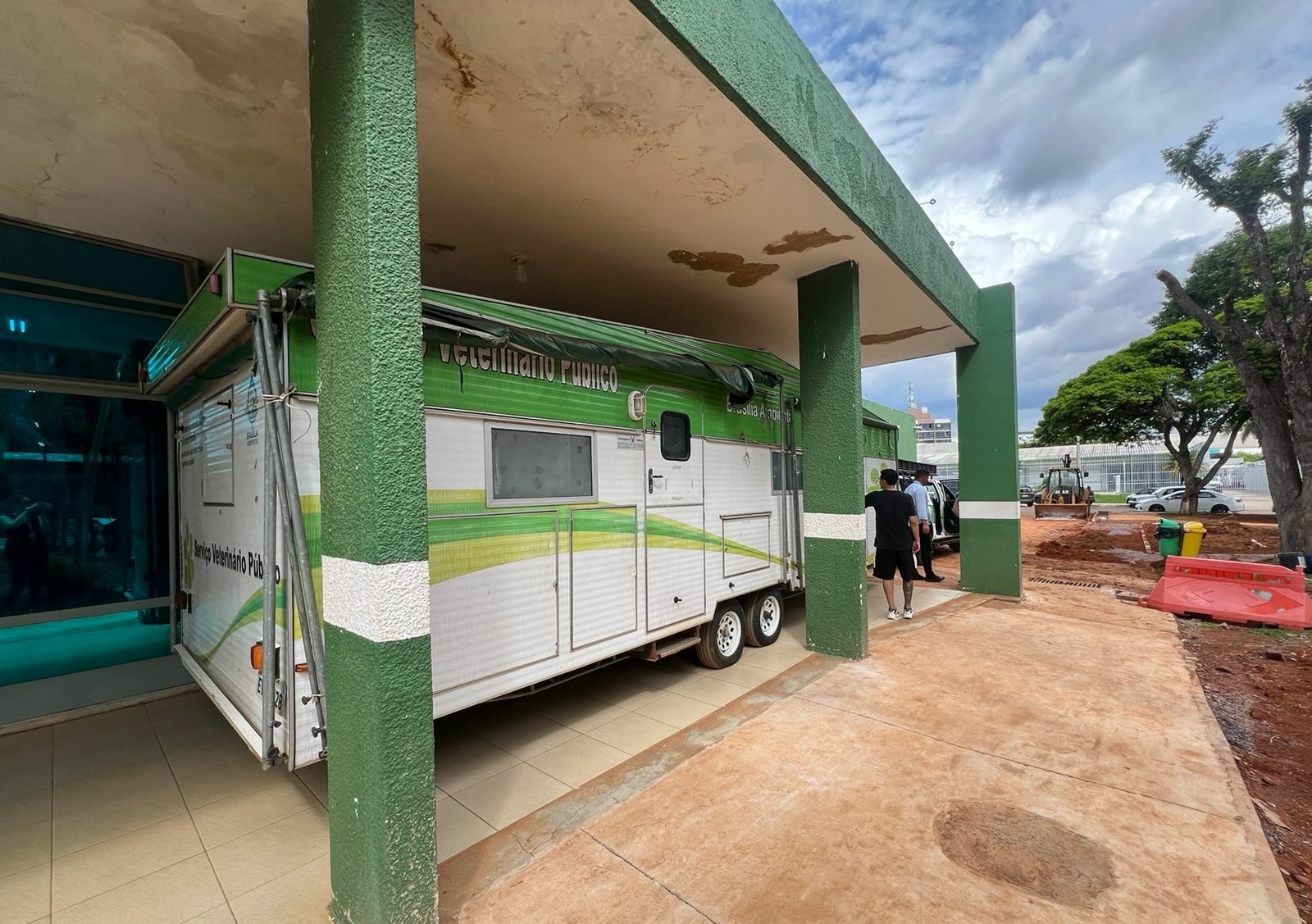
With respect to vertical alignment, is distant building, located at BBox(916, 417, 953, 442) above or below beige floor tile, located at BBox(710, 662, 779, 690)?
above

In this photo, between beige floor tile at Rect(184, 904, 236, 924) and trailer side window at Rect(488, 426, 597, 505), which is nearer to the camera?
beige floor tile at Rect(184, 904, 236, 924)

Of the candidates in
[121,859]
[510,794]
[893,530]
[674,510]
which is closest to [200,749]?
[121,859]

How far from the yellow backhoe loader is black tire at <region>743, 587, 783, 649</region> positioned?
2159cm

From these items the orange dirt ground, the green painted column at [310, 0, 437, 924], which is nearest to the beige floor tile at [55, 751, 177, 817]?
the green painted column at [310, 0, 437, 924]

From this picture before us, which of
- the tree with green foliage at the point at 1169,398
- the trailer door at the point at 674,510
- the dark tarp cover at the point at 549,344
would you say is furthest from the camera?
the tree with green foliage at the point at 1169,398

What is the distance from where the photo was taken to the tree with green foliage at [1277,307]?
10672 mm

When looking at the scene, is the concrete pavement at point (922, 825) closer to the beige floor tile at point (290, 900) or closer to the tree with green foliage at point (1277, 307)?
the beige floor tile at point (290, 900)

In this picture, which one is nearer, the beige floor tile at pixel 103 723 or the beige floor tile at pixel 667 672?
the beige floor tile at pixel 103 723

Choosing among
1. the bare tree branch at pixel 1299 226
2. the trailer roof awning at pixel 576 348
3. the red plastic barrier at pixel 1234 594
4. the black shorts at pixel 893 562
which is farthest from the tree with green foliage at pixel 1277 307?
the trailer roof awning at pixel 576 348

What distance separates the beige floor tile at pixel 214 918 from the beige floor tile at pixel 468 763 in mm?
1061

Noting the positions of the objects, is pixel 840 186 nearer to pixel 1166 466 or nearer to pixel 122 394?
pixel 122 394

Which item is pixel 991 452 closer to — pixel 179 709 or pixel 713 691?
pixel 713 691

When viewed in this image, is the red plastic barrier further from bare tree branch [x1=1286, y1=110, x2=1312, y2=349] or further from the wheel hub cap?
bare tree branch [x1=1286, y1=110, x2=1312, y2=349]

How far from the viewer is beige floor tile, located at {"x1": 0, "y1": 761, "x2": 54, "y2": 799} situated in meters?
3.13
